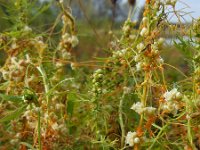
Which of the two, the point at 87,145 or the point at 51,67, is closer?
the point at 87,145

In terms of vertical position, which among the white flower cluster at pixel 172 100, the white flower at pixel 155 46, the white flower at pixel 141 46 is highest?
the white flower at pixel 141 46

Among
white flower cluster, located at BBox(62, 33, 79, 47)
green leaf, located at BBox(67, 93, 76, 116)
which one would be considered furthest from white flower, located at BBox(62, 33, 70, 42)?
green leaf, located at BBox(67, 93, 76, 116)

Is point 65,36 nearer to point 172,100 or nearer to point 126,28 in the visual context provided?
point 126,28

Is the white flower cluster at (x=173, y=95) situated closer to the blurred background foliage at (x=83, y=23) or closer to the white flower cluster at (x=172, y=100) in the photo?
the white flower cluster at (x=172, y=100)

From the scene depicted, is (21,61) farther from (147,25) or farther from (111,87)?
(147,25)

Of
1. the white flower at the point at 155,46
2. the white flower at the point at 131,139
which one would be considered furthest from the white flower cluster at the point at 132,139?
the white flower at the point at 155,46

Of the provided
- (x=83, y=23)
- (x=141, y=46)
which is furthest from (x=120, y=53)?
(x=83, y=23)

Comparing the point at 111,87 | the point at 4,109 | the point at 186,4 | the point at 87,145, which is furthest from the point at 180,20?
the point at 4,109

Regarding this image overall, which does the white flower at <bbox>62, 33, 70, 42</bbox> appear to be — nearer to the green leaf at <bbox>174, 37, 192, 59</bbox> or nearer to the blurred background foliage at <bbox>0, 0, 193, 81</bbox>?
the blurred background foliage at <bbox>0, 0, 193, 81</bbox>
